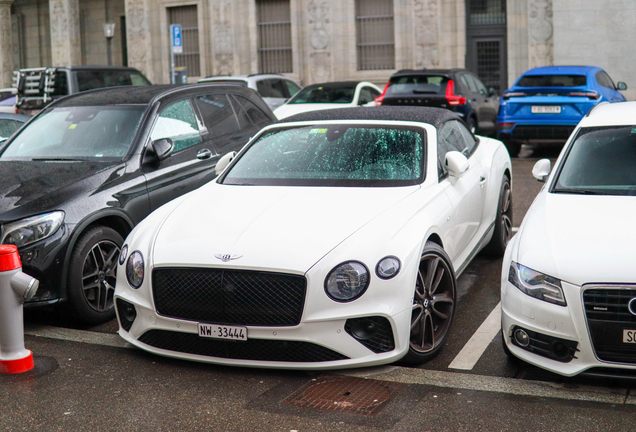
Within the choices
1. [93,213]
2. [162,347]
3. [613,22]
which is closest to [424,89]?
[613,22]

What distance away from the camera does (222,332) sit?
463cm

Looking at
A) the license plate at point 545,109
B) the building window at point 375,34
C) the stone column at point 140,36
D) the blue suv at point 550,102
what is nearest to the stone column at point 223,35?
the stone column at point 140,36

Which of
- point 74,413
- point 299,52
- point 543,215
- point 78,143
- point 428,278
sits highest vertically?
point 299,52

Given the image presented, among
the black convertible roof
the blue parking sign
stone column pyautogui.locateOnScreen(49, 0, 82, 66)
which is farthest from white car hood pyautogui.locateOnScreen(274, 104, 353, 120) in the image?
stone column pyautogui.locateOnScreen(49, 0, 82, 66)

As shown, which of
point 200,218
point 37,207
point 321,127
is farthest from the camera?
point 321,127

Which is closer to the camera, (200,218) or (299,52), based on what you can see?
(200,218)

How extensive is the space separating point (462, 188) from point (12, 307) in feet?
10.6

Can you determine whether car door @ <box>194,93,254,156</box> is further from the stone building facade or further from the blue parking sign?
the stone building facade

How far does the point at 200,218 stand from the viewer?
207 inches

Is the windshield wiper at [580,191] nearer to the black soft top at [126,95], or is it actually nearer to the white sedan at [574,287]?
the white sedan at [574,287]

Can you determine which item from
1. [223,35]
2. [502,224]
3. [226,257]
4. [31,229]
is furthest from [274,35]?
[226,257]

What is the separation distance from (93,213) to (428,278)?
2.53 m

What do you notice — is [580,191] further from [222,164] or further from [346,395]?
[222,164]

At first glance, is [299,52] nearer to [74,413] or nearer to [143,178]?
[143,178]
